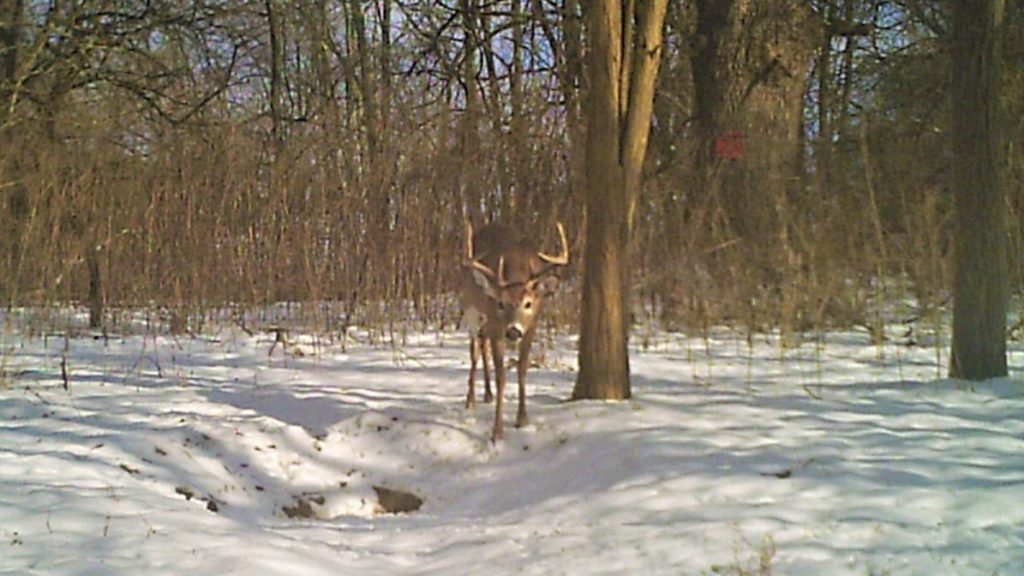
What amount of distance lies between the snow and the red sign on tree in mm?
3418

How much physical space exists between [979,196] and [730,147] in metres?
5.20

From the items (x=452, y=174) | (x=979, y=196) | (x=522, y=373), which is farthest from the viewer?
(x=452, y=174)

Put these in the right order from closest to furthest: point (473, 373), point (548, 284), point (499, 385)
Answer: point (499, 385), point (548, 284), point (473, 373)

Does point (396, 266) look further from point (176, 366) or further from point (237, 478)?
point (237, 478)

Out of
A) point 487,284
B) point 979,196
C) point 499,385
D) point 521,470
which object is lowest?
point 521,470

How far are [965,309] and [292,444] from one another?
554cm

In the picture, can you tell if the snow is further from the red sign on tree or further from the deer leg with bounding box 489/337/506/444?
the red sign on tree

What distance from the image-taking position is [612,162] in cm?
756

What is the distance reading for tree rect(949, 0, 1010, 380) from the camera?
7.34 metres

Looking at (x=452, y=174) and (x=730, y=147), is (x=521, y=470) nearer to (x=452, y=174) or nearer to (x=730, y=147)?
(x=730, y=147)

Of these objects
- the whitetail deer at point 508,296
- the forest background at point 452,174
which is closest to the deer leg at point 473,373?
the whitetail deer at point 508,296

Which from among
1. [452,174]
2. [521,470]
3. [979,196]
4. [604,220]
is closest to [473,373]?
[521,470]

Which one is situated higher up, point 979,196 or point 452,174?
point 452,174

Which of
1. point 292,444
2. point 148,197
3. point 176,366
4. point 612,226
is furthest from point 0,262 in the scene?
point 612,226
